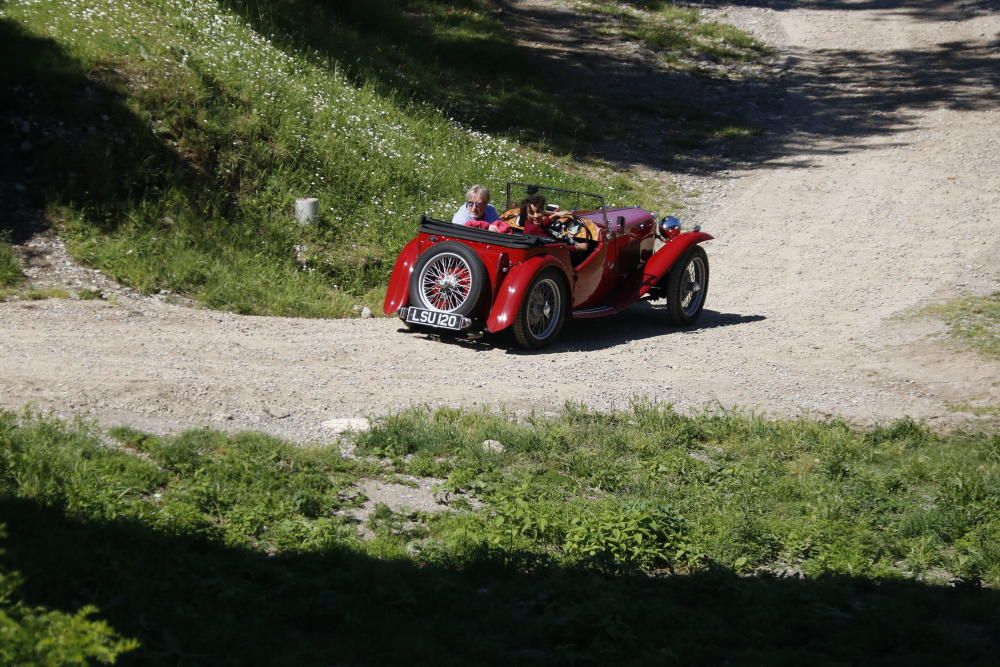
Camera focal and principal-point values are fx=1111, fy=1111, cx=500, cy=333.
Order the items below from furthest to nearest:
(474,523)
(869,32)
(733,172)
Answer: (869,32), (733,172), (474,523)

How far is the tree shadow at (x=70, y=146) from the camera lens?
475 inches

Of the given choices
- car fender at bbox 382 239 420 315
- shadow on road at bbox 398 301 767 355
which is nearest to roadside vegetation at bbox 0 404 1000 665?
shadow on road at bbox 398 301 767 355

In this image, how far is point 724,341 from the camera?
11.9m

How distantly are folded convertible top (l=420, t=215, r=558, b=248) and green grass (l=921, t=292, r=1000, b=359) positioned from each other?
4.48m

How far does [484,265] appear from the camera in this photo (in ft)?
36.0

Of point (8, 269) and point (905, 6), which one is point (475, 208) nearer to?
point (8, 269)

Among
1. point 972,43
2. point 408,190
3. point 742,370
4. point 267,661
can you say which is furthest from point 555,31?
point 267,661

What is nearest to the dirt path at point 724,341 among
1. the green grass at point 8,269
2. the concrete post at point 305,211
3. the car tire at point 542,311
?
the car tire at point 542,311

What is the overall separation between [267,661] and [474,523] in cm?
208

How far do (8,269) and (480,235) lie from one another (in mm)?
4635

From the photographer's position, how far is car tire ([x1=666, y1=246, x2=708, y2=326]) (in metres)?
12.5

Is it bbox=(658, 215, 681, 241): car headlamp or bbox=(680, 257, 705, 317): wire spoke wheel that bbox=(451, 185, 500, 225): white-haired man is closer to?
bbox=(658, 215, 681, 241): car headlamp

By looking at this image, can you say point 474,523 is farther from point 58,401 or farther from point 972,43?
point 972,43

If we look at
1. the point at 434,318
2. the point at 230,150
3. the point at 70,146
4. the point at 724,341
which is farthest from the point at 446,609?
the point at 230,150
